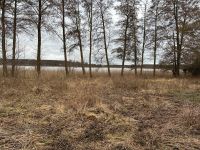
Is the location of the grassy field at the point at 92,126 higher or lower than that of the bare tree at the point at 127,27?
lower

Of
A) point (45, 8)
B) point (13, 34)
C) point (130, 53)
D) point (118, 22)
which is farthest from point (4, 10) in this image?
point (130, 53)

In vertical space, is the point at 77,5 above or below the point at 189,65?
above

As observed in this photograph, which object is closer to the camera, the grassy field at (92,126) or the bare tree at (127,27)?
the grassy field at (92,126)

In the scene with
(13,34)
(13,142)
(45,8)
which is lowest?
(13,142)

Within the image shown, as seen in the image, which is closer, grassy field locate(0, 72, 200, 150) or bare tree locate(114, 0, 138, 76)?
grassy field locate(0, 72, 200, 150)

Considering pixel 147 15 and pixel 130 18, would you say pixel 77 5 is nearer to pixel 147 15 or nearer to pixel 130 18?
pixel 130 18

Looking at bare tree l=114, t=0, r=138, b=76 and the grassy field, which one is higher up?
bare tree l=114, t=0, r=138, b=76

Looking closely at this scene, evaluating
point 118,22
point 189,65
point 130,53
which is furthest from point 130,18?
point 189,65

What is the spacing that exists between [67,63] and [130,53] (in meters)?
10.2

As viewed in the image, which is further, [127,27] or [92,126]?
[127,27]

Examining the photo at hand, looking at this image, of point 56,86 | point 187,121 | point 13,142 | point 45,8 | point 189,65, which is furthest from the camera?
point 189,65

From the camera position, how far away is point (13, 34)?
2733cm

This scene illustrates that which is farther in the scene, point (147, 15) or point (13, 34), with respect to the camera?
point (147, 15)

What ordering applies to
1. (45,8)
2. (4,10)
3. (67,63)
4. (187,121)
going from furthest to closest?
(67,63) → (45,8) → (4,10) → (187,121)
